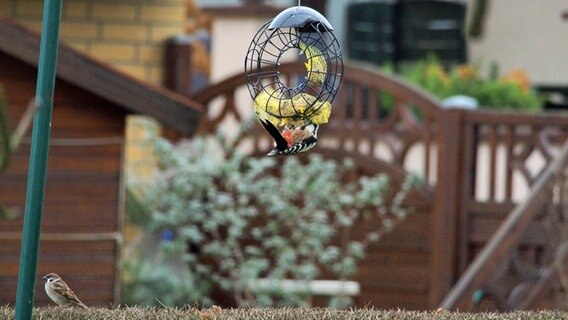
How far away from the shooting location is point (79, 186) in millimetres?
10586

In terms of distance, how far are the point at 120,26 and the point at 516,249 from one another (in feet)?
15.0

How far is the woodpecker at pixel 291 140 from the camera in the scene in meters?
5.65

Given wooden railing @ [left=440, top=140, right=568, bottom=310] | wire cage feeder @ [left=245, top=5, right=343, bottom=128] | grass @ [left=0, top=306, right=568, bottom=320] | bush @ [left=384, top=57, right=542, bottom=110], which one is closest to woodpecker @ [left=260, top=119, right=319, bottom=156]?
wire cage feeder @ [left=245, top=5, right=343, bottom=128]

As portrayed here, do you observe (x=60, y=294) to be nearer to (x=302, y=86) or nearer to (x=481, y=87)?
(x=302, y=86)

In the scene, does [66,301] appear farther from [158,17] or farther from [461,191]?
[158,17]

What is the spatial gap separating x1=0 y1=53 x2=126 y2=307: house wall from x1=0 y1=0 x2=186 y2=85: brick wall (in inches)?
109

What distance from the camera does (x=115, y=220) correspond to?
415 inches

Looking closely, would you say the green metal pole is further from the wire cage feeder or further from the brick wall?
the brick wall

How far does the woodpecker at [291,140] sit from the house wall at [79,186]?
4.97m

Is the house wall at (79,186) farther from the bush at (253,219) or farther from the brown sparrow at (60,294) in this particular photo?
the brown sparrow at (60,294)

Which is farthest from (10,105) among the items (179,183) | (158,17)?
(158,17)

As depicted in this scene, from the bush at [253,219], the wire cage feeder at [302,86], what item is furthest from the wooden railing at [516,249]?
the wire cage feeder at [302,86]

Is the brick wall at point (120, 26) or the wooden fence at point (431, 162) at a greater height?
the brick wall at point (120, 26)

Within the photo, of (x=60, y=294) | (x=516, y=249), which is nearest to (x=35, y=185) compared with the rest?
(x=60, y=294)
